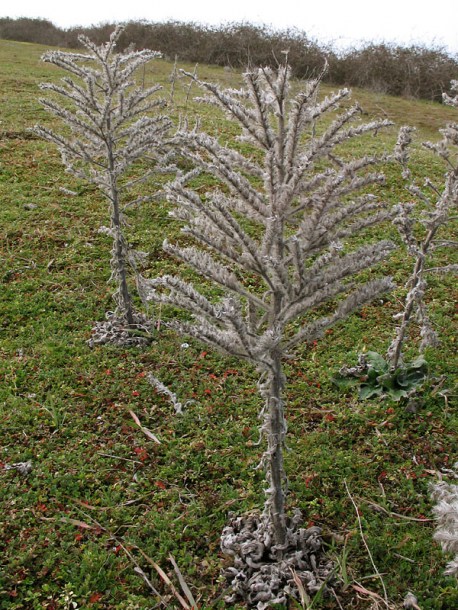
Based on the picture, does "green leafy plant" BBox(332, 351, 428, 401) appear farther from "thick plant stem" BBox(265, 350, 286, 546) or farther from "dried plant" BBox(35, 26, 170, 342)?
"dried plant" BBox(35, 26, 170, 342)

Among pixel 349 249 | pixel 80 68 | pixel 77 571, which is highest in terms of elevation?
pixel 80 68

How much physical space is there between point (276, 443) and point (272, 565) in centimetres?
85

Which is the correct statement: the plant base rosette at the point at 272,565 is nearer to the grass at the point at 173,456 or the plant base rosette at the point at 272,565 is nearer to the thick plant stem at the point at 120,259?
the grass at the point at 173,456

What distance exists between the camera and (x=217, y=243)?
274cm

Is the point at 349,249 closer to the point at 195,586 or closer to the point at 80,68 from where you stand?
the point at 80,68

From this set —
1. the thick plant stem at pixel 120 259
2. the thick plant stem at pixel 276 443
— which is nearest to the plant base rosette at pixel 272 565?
the thick plant stem at pixel 276 443

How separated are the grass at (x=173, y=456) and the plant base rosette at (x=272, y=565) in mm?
132

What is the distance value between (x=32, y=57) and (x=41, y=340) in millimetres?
20750

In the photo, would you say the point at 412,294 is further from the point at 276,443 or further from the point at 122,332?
the point at 122,332

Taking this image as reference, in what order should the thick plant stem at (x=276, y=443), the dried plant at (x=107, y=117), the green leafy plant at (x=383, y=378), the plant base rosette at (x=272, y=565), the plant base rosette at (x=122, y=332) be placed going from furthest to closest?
the plant base rosette at (x=122, y=332) < the dried plant at (x=107, y=117) < the green leafy plant at (x=383, y=378) < the plant base rosette at (x=272, y=565) < the thick plant stem at (x=276, y=443)

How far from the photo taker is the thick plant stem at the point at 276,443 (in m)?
3.01

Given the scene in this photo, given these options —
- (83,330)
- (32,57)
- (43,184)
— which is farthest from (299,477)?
(32,57)

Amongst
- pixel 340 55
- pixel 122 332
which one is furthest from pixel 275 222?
pixel 340 55

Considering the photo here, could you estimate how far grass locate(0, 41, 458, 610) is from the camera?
3.40 m
